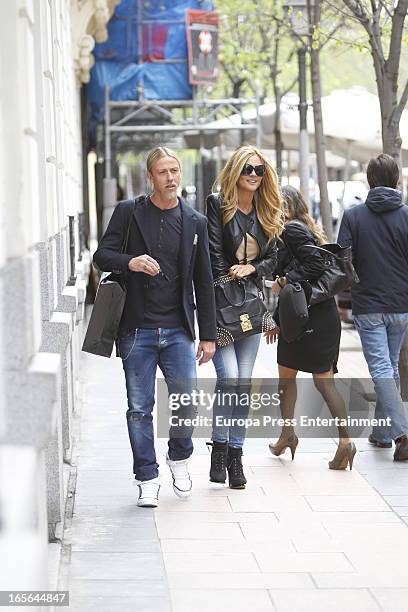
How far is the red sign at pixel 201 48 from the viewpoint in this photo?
22391 millimetres

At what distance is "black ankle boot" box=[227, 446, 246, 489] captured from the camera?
7.74m

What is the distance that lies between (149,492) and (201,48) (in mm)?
16087

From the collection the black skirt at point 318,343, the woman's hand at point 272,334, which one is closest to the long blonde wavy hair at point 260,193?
the woman's hand at point 272,334

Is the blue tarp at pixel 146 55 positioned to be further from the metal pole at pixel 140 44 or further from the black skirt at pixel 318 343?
the black skirt at pixel 318 343

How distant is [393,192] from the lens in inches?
342

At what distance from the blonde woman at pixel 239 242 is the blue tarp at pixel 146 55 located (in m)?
15.1

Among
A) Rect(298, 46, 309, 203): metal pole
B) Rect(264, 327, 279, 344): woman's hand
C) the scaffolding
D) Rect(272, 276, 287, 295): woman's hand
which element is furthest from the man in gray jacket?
the scaffolding

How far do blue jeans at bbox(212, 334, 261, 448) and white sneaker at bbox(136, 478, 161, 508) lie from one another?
593 millimetres

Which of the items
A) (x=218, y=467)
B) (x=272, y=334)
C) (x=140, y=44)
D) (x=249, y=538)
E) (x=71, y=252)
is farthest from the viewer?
(x=140, y=44)

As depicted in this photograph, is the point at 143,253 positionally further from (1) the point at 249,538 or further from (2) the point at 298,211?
(1) the point at 249,538

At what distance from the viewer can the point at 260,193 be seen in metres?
7.74

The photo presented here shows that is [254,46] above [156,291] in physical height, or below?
above

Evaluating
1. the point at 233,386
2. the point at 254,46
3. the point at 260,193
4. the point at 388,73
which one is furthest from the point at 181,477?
the point at 254,46

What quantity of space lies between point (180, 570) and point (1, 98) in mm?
2758
